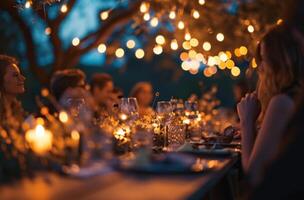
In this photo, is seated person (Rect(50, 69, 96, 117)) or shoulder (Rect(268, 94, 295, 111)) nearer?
shoulder (Rect(268, 94, 295, 111))

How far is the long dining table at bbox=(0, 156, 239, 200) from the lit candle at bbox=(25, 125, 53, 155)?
10 centimetres

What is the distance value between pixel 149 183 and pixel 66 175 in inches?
13.5

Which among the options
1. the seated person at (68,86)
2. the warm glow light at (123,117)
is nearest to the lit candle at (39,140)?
the warm glow light at (123,117)

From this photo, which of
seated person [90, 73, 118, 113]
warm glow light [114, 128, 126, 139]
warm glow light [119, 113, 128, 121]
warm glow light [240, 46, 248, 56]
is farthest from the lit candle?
warm glow light [240, 46, 248, 56]

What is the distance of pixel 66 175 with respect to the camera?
230cm

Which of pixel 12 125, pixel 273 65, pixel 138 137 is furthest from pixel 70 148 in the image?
pixel 273 65

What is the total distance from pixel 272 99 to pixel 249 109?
0.47 m

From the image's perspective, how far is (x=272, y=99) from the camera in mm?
2902

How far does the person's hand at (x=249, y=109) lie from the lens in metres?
3.34

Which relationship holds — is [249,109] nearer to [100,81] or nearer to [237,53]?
[100,81]

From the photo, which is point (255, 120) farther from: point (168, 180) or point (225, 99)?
point (225, 99)

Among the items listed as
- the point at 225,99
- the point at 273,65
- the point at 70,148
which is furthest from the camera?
the point at 225,99

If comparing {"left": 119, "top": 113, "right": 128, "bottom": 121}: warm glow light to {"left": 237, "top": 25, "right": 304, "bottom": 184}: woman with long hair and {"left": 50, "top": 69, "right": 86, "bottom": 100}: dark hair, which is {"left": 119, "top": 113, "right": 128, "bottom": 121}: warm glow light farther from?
{"left": 50, "top": 69, "right": 86, "bottom": 100}: dark hair

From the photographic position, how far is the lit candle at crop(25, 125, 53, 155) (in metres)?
2.28
